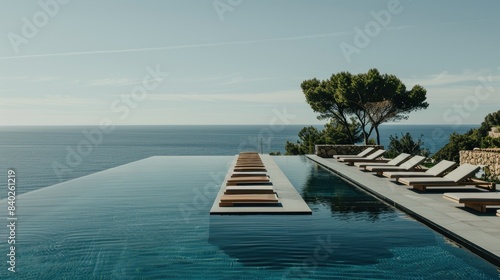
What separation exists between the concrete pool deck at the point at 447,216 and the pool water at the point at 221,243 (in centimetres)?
20

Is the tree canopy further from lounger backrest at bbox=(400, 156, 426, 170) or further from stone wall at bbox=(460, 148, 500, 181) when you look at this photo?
lounger backrest at bbox=(400, 156, 426, 170)

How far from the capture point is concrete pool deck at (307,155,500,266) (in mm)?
7891

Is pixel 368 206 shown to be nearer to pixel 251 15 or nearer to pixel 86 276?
pixel 86 276

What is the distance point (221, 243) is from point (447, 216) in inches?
186

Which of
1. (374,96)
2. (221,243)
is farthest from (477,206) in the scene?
Answer: (374,96)

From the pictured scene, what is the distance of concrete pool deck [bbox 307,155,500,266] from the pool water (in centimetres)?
20

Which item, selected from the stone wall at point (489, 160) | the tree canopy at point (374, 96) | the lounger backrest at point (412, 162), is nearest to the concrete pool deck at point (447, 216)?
the lounger backrest at point (412, 162)

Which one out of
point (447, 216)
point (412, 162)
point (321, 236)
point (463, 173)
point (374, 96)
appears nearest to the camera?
point (321, 236)

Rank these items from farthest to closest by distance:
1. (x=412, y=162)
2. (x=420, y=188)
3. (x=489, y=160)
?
(x=489, y=160) < (x=412, y=162) < (x=420, y=188)

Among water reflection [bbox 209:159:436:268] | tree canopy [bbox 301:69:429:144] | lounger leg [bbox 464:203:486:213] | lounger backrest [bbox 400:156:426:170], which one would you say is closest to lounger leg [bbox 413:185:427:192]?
water reflection [bbox 209:159:436:268]

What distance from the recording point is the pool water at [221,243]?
7070mm

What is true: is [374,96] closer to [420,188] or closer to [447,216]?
[420,188]

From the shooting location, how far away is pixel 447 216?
10102 mm

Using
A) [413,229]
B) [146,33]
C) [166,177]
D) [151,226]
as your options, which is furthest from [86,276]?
[146,33]
